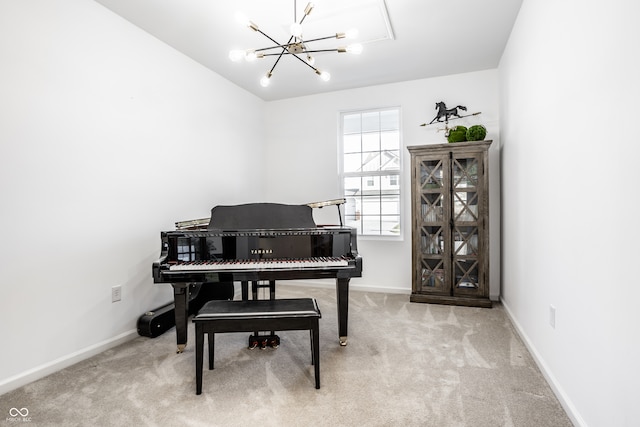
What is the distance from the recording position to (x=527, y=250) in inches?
99.4

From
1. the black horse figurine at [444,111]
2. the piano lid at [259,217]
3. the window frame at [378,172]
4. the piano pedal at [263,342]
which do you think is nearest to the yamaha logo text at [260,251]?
the piano lid at [259,217]

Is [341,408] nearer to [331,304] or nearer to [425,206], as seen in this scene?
[331,304]

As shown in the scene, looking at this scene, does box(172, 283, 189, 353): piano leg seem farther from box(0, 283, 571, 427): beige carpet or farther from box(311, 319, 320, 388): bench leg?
box(311, 319, 320, 388): bench leg

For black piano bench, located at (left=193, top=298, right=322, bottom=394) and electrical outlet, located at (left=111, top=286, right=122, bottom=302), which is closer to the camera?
black piano bench, located at (left=193, top=298, right=322, bottom=394)

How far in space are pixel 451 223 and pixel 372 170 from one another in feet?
4.18

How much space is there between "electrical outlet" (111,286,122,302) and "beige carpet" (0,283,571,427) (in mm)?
395

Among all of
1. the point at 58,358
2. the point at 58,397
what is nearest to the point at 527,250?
the point at 58,397

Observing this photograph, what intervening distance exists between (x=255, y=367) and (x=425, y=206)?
2.47 m

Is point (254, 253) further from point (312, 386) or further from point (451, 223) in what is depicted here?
point (451, 223)

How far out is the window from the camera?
14.1 ft

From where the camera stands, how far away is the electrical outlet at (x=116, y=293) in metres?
2.66

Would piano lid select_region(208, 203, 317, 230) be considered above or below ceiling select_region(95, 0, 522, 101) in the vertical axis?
below

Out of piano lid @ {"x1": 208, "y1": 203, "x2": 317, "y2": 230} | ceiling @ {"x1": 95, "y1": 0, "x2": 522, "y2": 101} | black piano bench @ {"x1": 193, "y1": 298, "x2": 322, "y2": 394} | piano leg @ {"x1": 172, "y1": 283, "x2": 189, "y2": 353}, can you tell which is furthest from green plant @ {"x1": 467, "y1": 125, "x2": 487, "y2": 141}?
piano leg @ {"x1": 172, "y1": 283, "x2": 189, "y2": 353}

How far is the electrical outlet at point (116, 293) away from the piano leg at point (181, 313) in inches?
24.2
